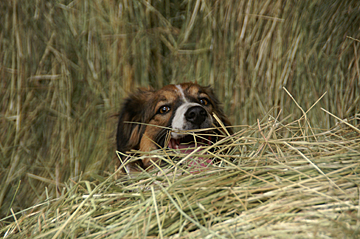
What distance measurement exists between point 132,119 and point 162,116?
0.33 m

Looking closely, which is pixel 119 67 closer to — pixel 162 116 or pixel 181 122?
pixel 162 116

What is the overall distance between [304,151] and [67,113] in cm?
198

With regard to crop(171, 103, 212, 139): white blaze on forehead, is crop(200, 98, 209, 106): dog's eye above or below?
above

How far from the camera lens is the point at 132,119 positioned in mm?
2588

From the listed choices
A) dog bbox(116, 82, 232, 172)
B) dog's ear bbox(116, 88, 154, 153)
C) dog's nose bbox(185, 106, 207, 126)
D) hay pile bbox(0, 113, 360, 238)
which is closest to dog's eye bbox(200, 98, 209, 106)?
dog bbox(116, 82, 232, 172)

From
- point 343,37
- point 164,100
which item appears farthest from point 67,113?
point 343,37

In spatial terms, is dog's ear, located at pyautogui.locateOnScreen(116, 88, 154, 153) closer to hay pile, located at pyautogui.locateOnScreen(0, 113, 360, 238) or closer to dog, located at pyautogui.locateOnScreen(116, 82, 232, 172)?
dog, located at pyautogui.locateOnScreen(116, 82, 232, 172)

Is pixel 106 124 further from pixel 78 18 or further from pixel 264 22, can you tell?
pixel 264 22

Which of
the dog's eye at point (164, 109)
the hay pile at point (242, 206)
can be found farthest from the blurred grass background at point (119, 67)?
the hay pile at point (242, 206)

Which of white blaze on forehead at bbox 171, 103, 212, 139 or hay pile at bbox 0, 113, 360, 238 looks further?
white blaze on forehead at bbox 171, 103, 212, 139

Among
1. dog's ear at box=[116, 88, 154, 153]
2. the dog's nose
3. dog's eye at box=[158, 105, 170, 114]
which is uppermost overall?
the dog's nose

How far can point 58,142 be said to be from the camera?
2607 millimetres

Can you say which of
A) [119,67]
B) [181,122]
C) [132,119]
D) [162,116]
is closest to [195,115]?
[181,122]

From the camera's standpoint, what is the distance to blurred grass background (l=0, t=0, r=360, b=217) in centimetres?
227
